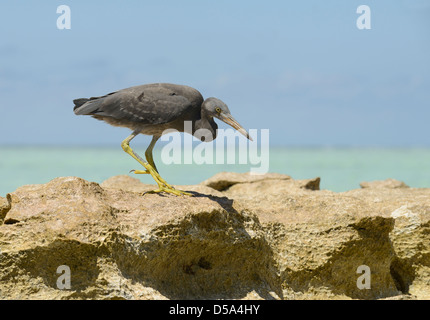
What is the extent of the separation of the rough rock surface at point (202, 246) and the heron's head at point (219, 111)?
1.16 m

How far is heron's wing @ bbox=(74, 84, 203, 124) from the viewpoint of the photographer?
7.99 m

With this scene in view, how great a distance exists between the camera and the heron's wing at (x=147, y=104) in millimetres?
7988

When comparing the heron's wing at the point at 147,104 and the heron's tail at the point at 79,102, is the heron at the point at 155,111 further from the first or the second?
the heron's tail at the point at 79,102

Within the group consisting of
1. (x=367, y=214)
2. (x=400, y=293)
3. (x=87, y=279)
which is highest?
(x=367, y=214)

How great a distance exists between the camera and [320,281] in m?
7.56

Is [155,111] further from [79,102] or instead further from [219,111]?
[79,102]

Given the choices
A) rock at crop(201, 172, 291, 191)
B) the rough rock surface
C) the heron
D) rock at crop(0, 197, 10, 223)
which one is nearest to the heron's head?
the heron

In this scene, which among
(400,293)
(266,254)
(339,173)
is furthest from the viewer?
(339,173)

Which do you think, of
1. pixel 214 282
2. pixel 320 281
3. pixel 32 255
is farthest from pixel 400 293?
pixel 32 255

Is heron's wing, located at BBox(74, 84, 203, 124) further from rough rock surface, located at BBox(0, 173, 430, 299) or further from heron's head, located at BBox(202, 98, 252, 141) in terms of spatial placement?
rough rock surface, located at BBox(0, 173, 430, 299)

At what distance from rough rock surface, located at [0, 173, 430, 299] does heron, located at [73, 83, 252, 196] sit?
107 cm

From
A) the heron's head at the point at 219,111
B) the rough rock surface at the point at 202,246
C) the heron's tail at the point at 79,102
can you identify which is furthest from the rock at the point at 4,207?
the heron's head at the point at 219,111
